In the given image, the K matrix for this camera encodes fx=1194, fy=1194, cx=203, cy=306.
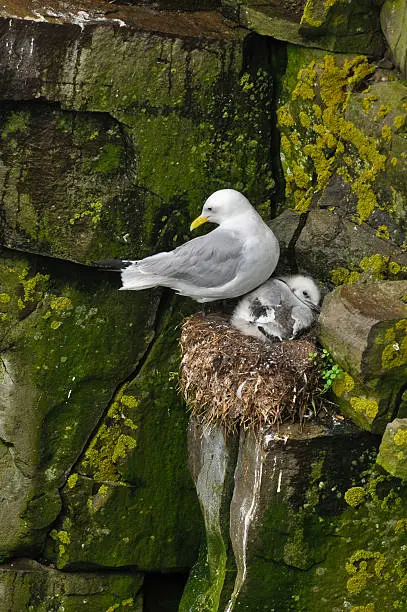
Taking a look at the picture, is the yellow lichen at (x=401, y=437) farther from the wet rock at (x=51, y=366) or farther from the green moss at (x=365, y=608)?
the wet rock at (x=51, y=366)

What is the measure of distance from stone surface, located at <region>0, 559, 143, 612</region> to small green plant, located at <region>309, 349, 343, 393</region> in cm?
222

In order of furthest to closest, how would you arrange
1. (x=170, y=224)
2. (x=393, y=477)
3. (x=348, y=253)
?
1. (x=170, y=224)
2. (x=348, y=253)
3. (x=393, y=477)

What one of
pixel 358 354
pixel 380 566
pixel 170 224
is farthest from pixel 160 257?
pixel 380 566

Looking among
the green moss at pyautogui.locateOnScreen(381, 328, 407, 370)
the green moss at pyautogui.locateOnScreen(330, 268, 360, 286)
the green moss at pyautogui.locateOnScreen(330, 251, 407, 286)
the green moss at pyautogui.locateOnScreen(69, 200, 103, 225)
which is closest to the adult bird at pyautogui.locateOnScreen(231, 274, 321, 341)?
the green moss at pyautogui.locateOnScreen(330, 268, 360, 286)

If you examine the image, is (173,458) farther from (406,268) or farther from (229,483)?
(406,268)

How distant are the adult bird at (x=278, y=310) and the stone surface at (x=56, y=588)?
1975 millimetres

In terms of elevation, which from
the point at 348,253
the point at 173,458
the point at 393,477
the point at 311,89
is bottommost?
the point at 173,458

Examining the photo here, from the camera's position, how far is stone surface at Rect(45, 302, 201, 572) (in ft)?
21.8

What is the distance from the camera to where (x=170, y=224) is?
632cm

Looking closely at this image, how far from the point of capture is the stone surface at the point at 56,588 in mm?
6832

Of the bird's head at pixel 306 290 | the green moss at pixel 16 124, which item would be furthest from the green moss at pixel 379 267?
the green moss at pixel 16 124

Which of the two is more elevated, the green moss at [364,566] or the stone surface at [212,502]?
the green moss at [364,566]

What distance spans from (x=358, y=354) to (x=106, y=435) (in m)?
2.05

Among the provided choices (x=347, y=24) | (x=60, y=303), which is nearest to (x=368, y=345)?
(x=347, y=24)
